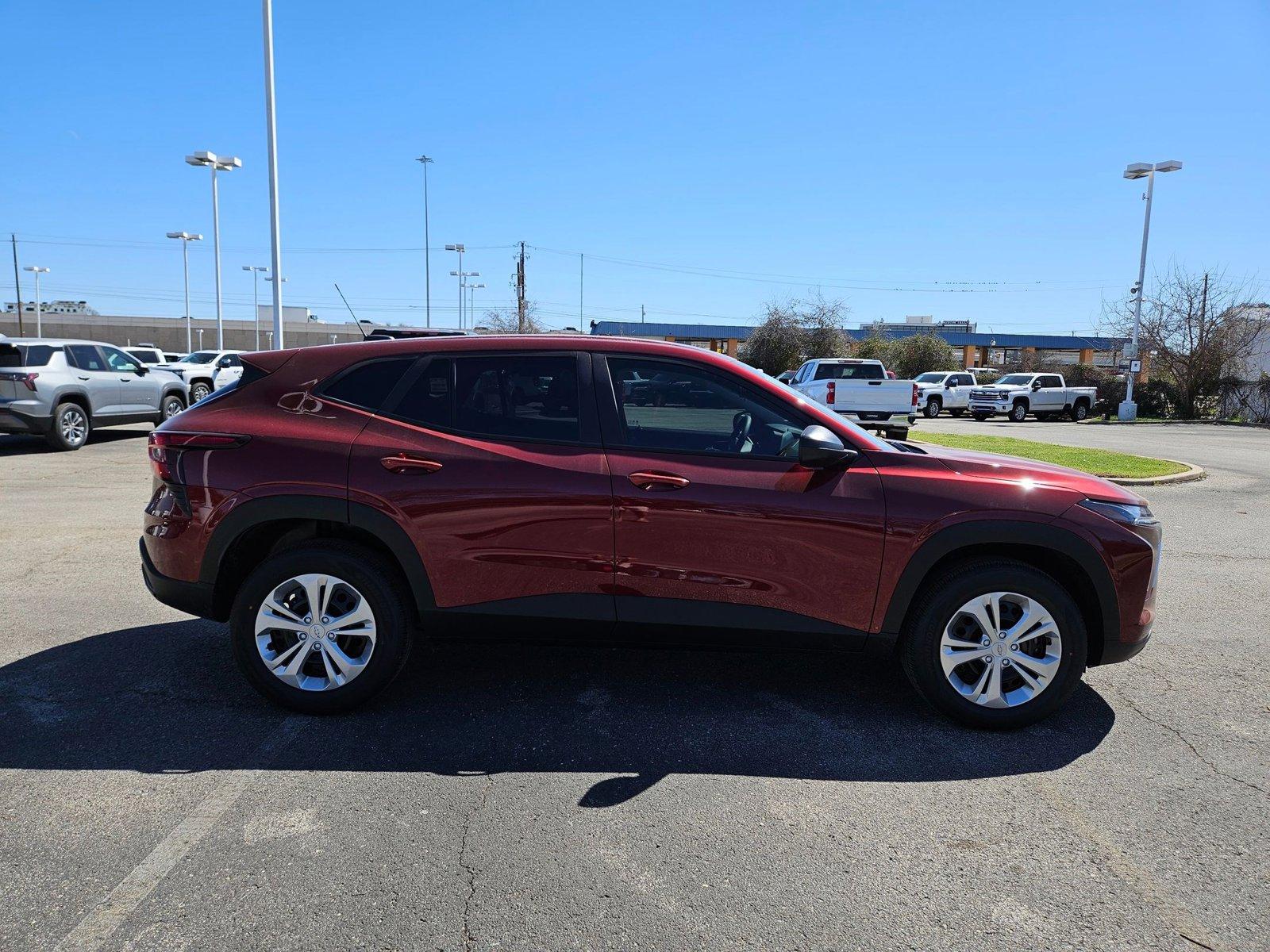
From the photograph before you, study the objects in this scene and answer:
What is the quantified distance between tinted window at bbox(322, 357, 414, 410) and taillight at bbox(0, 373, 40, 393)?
12901 mm

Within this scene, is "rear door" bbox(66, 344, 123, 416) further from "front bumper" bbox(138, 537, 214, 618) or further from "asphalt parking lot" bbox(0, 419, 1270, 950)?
"front bumper" bbox(138, 537, 214, 618)

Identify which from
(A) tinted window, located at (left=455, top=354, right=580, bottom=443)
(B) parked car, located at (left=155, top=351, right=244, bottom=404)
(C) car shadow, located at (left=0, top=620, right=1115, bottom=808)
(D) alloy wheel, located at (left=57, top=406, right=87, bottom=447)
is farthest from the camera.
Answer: (B) parked car, located at (left=155, top=351, right=244, bottom=404)

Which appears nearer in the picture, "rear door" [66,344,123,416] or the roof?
"rear door" [66,344,123,416]

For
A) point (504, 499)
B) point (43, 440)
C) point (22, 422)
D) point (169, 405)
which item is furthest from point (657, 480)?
point (43, 440)

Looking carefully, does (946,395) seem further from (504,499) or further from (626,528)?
Result: (504,499)

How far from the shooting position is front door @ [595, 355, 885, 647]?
13.0 ft

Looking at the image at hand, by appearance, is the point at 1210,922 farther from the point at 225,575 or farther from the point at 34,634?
the point at 34,634

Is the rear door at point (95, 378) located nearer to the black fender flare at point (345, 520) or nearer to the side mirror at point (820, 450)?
the black fender flare at point (345, 520)

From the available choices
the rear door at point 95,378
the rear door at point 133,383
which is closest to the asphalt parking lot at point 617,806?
the rear door at point 95,378

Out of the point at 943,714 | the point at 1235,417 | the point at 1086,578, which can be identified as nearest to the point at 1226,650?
the point at 1086,578

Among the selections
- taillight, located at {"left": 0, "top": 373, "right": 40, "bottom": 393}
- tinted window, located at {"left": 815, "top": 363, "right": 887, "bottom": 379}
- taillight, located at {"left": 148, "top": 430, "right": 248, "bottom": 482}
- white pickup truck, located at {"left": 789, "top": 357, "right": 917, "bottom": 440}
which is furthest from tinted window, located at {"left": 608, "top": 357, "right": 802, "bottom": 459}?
tinted window, located at {"left": 815, "top": 363, "right": 887, "bottom": 379}

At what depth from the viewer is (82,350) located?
1529cm

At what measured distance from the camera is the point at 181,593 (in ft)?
14.0

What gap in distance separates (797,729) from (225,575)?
2.83 metres
